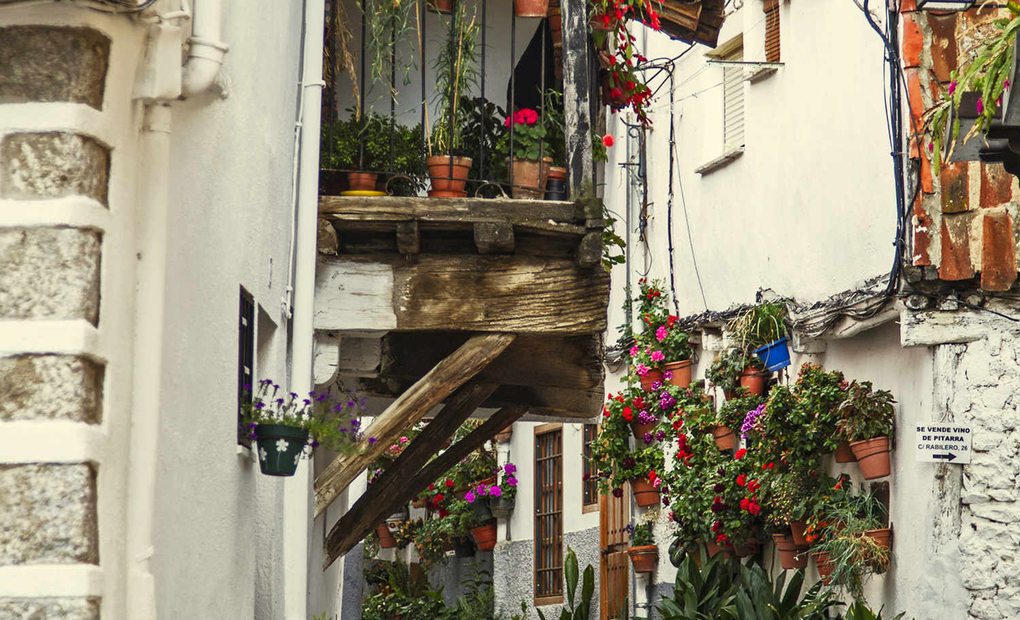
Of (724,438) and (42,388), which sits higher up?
(724,438)

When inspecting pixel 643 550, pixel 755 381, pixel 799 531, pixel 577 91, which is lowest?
pixel 643 550

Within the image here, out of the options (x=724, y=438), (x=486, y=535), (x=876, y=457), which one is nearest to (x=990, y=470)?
(x=876, y=457)

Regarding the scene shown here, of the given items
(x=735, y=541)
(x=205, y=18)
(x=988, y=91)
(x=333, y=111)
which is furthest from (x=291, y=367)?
(x=735, y=541)

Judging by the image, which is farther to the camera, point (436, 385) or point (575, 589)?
point (575, 589)

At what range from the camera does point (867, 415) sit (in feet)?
31.3

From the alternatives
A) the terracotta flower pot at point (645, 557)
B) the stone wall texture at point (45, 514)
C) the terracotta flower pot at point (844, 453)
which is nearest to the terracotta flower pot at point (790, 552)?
the terracotta flower pot at point (844, 453)

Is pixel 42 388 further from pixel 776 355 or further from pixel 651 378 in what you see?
pixel 651 378

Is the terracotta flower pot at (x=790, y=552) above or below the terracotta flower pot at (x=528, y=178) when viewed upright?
below

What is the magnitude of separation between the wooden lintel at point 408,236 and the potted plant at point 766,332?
4.68m

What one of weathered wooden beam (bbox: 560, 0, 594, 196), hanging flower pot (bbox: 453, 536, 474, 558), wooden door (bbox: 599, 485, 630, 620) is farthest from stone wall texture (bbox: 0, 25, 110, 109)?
hanging flower pot (bbox: 453, 536, 474, 558)

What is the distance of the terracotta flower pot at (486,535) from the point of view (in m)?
19.0

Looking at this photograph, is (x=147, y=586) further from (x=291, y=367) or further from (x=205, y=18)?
(x=291, y=367)

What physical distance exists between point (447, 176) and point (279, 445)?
198 cm

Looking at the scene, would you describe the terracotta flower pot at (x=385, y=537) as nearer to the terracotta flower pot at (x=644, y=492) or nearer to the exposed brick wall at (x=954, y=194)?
the terracotta flower pot at (x=644, y=492)
